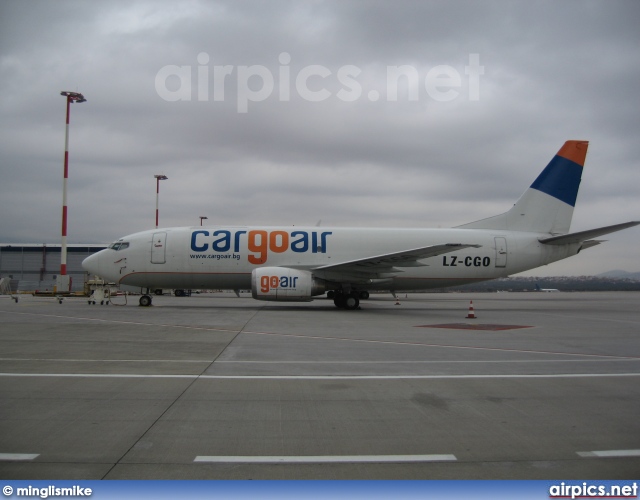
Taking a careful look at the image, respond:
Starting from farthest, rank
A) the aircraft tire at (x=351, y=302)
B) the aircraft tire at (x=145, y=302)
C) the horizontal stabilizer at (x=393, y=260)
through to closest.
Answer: the aircraft tire at (x=145, y=302) < the aircraft tire at (x=351, y=302) < the horizontal stabilizer at (x=393, y=260)

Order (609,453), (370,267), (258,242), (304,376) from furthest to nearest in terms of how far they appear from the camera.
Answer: (258,242), (370,267), (304,376), (609,453)

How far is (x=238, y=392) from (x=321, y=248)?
52.5 ft

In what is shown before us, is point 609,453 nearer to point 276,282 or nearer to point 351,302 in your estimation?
point 276,282

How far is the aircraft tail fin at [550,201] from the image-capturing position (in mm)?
24297

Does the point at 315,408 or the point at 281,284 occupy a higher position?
the point at 281,284

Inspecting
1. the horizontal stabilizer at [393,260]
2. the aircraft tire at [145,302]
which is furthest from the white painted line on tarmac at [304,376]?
the aircraft tire at [145,302]

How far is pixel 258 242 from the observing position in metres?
21.8

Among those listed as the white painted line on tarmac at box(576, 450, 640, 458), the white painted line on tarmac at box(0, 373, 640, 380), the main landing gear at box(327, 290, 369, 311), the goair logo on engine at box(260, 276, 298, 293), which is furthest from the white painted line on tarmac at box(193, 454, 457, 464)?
→ the main landing gear at box(327, 290, 369, 311)

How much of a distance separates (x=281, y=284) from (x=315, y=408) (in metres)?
14.4

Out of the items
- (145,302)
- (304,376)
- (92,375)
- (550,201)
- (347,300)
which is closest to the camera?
(92,375)

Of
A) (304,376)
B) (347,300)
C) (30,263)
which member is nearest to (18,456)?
(304,376)

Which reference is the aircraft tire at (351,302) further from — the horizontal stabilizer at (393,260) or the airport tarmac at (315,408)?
the airport tarmac at (315,408)

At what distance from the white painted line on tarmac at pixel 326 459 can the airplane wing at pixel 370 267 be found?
15.3m

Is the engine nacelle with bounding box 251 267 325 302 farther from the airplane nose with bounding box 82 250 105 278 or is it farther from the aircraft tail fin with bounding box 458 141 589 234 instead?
the aircraft tail fin with bounding box 458 141 589 234
